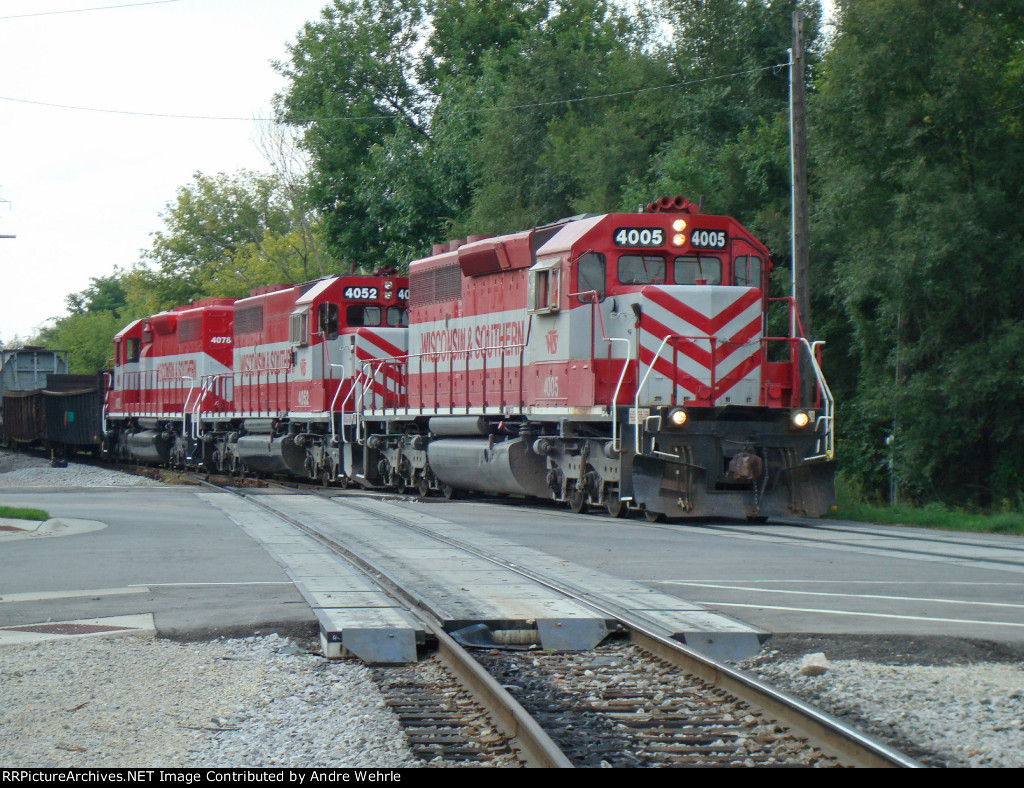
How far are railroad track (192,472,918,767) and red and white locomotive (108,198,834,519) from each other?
8.04 meters

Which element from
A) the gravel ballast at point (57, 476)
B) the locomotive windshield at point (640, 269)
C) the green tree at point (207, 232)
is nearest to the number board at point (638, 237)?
the locomotive windshield at point (640, 269)

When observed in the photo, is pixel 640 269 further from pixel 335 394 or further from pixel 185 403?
pixel 185 403

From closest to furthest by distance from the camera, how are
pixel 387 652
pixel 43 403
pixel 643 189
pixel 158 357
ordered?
pixel 387 652 → pixel 643 189 → pixel 158 357 → pixel 43 403

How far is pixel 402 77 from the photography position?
48938mm

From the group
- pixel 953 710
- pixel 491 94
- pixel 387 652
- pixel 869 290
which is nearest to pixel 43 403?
pixel 491 94

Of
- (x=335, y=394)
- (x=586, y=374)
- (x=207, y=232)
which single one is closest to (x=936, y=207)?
(x=586, y=374)

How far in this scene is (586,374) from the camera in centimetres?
1609

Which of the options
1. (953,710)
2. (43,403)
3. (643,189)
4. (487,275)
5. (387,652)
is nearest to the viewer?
→ (953,710)

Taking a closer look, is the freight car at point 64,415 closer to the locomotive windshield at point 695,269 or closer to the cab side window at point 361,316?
the cab side window at point 361,316

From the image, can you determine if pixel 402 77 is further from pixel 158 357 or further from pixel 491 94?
pixel 158 357

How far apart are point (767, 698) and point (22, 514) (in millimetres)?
12548

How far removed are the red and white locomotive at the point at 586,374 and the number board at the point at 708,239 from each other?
→ 21 millimetres

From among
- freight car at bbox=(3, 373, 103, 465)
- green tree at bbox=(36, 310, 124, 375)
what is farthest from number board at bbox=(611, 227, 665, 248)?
green tree at bbox=(36, 310, 124, 375)

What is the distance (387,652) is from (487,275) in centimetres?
1280
